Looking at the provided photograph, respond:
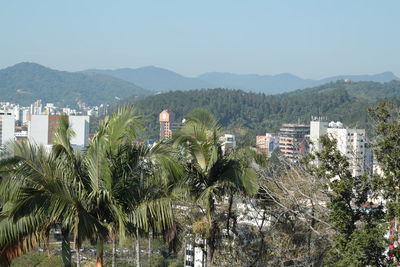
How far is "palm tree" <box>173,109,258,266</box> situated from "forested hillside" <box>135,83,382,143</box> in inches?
3375

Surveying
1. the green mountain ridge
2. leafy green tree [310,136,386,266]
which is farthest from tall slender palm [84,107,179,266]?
the green mountain ridge

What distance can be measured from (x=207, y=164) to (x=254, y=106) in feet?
328

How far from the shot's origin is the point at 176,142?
16.3 feet

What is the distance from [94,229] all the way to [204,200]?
1.63m

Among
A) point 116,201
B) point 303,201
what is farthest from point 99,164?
point 303,201

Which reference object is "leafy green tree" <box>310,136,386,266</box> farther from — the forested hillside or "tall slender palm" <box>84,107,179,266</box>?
the forested hillside

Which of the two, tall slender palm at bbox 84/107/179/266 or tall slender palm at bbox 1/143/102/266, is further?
tall slender palm at bbox 84/107/179/266

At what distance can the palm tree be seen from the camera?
5.02m

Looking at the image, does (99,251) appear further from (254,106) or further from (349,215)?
(254,106)

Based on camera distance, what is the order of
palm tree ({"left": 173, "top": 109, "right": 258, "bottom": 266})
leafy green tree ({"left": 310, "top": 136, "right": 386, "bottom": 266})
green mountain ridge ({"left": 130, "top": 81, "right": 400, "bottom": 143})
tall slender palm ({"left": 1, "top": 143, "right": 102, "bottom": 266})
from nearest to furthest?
tall slender palm ({"left": 1, "top": 143, "right": 102, "bottom": 266}) → leafy green tree ({"left": 310, "top": 136, "right": 386, "bottom": 266}) → palm tree ({"left": 173, "top": 109, "right": 258, "bottom": 266}) → green mountain ridge ({"left": 130, "top": 81, "right": 400, "bottom": 143})

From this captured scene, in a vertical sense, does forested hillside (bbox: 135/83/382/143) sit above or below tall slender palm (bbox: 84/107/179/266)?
above

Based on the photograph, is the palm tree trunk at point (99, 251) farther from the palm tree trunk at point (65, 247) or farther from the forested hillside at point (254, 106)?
the forested hillside at point (254, 106)

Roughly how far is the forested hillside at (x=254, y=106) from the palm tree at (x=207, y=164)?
85714mm

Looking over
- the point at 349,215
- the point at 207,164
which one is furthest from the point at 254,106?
the point at 349,215
